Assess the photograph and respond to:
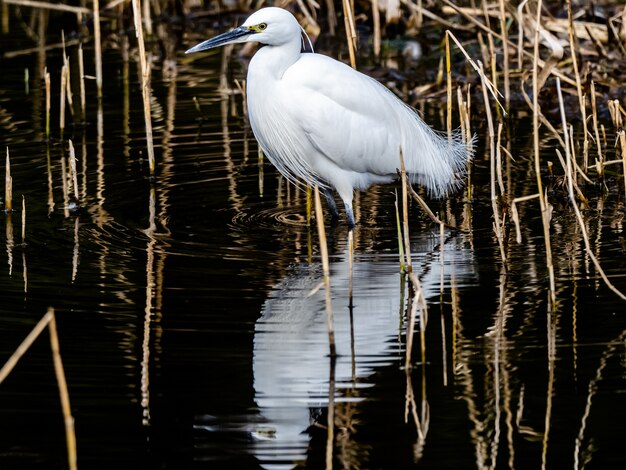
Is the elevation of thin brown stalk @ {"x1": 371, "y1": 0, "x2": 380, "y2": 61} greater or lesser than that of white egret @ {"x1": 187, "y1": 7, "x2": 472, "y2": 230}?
greater

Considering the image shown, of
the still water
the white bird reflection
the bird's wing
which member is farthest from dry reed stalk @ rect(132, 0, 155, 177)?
the white bird reflection

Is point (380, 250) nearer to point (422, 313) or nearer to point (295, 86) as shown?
point (295, 86)

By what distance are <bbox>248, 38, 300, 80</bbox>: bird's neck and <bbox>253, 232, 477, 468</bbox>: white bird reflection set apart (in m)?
1.14

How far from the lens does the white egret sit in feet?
21.3

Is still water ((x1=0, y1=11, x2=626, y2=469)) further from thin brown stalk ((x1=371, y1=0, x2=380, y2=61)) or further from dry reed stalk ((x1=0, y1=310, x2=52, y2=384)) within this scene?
thin brown stalk ((x1=371, y1=0, x2=380, y2=61))

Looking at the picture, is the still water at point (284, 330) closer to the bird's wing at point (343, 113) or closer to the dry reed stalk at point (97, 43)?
the bird's wing at point (343, 113)

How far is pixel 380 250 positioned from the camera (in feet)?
21.1

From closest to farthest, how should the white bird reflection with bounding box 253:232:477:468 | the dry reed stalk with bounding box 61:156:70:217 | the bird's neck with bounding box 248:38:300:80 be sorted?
the white bird reflection with bounding box 253:232:477:468
the bird's neck with bounding box 248:38:300:80
the dry reed stalk with bounding box 61:156:70:217

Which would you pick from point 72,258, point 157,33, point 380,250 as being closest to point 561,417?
point 380,250

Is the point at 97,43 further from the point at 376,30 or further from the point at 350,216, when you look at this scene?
the point at 350,216

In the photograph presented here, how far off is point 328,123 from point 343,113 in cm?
13

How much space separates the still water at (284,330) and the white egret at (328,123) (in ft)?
0.96

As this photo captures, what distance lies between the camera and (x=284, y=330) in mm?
5090

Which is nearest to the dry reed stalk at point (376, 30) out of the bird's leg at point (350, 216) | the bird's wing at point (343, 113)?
the bird's wing at point (343, 113)
